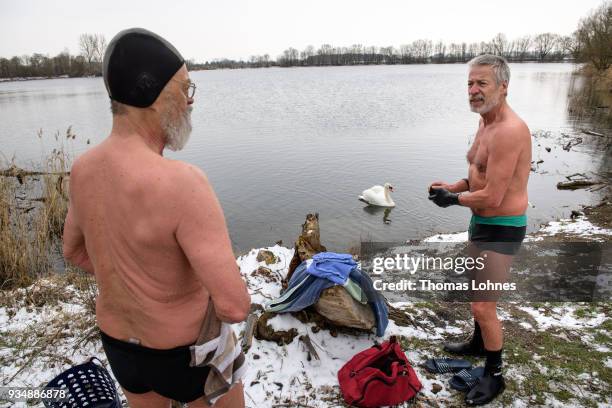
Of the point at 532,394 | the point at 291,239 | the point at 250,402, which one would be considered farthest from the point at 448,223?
the point at 250,402

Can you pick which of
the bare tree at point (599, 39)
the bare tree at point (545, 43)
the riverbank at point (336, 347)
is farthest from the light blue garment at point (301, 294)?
the bare tree at point (545, 43)

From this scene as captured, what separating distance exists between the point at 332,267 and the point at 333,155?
37.0 ft

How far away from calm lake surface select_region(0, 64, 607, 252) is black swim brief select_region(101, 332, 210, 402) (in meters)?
6.67

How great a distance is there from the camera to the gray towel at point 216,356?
1.55 meters

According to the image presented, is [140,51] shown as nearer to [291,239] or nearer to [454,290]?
[454,290]

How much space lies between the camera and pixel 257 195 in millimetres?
11062

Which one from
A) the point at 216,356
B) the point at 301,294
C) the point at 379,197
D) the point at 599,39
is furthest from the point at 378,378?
the point at 599,39

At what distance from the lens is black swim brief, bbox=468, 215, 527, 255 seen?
9.59ft

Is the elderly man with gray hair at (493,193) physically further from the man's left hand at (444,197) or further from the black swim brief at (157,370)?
the black swim brief at (157,370)

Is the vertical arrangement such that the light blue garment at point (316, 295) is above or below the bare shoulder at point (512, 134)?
below

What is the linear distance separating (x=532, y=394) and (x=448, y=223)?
6262mm

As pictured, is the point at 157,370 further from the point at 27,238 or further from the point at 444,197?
the point at 27,238

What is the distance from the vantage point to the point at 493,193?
2.76 metres

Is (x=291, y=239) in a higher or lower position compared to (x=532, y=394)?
lower
